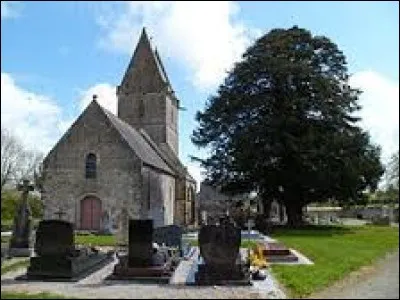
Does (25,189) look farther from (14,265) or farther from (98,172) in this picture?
(98,172)

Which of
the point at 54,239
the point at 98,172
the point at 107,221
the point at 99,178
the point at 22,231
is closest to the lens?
the point at 54,239

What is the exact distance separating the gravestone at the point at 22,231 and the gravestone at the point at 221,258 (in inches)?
334

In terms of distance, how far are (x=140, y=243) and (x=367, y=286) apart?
596 cm

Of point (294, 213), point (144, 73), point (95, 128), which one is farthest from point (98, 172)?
point (144, 73)

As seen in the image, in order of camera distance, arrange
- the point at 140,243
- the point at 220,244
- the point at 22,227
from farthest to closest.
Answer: the point at 22,227 < the point at 140,243 < the point at 220,244

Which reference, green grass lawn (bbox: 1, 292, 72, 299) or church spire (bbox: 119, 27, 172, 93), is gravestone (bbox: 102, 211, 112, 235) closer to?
church spire (bbox: 119, 27, 172, 93)

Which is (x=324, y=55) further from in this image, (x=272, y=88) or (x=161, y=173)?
(x=161, y=173)

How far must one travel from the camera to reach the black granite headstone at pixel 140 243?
58.3ft

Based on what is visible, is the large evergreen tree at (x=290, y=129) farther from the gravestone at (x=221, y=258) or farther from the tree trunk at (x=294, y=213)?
the gravestone at (x=221, y=258)

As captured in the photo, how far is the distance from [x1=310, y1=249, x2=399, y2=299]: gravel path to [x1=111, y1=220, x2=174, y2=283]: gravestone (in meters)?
4.16

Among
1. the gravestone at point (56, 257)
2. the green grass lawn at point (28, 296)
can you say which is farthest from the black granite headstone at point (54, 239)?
the green grass lawn at point (28, 296)

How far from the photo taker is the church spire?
63.8 metres

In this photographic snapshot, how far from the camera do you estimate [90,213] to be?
45.1 metres

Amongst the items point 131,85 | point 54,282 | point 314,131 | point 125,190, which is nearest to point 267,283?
point 54,282
